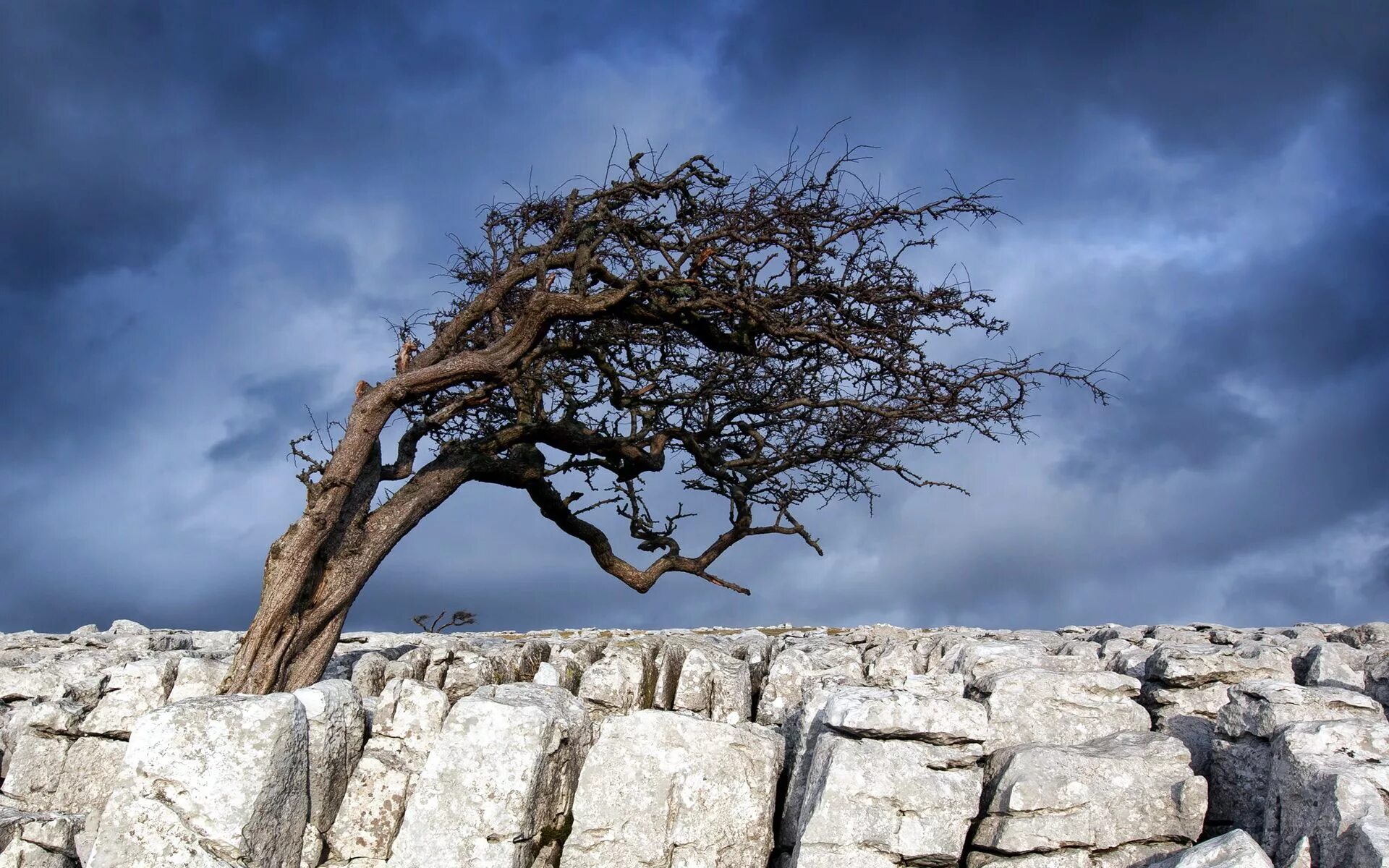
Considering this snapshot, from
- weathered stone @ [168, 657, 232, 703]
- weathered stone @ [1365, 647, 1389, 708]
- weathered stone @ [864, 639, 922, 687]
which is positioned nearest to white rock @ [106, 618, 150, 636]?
weathered stone @ [168, 657, 232, 703]

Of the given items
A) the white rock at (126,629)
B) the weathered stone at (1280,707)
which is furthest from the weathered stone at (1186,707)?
the white rock at (126,629)

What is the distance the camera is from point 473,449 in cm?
1688

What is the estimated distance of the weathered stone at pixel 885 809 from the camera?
8.79 meters

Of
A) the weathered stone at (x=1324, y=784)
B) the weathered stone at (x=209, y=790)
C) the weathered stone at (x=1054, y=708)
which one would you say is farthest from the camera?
the weathered stone at (x=1054, y=708)

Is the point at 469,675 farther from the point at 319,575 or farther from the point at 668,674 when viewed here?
the point at 668,674

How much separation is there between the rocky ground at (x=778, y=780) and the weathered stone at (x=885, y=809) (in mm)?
17

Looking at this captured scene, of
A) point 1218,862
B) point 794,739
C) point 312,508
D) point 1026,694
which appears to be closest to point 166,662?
point 312,508

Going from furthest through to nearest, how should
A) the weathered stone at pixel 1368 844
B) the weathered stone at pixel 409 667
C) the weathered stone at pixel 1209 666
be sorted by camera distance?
the weathered stone at pixel 409 667
the weathered stone at pixel 1209 666
the weathered stone at pixel 1368 844

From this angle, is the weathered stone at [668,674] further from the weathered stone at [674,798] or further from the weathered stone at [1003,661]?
the weathered stone at [674,798]

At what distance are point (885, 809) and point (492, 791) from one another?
3.33 m

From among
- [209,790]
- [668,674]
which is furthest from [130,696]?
[668,674]

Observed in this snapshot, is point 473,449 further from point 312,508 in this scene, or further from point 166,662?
point 166,662

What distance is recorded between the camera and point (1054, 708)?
1051 cm

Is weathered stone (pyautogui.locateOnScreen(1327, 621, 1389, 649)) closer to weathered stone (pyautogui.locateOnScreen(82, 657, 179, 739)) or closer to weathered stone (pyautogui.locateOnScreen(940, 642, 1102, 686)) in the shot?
weathered stone (pyautogui.locateOnScreen(940, 642, 1102, 686))
